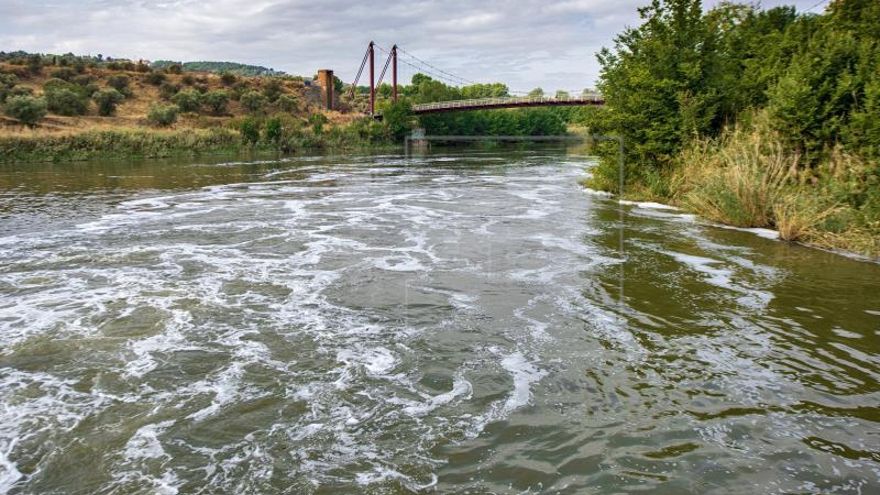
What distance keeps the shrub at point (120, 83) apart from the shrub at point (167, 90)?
305cm

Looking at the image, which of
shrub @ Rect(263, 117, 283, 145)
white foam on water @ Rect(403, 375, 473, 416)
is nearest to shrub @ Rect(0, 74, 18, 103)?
shrub @ Rect(263, 117, 283, 145)

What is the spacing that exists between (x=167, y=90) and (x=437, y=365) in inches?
2597

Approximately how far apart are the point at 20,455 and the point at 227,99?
65269mm

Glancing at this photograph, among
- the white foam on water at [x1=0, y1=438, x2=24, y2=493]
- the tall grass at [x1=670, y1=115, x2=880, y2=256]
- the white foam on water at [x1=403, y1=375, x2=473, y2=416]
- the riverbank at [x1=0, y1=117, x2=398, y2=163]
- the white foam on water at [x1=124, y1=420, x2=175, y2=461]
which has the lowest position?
the white foam on water at [x1=0, y1=438, x2=24, y2=493]

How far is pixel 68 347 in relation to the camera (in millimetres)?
5891

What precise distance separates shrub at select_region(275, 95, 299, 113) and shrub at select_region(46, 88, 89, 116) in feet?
76.1

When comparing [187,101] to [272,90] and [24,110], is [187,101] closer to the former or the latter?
[272,90]

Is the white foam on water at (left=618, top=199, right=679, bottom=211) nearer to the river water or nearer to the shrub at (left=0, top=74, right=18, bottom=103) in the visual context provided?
the river water

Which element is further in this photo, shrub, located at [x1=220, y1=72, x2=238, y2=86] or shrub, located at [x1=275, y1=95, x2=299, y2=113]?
shrub, located at [x1=220, y1=72, x2=238, y2=86]

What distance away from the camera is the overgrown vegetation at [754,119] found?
10492mm

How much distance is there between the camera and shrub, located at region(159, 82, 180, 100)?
61722mm

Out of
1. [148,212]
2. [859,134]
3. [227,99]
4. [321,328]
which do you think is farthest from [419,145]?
[321,328]

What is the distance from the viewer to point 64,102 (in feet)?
157

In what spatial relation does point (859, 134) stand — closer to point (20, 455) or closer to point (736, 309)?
point (736, 309)
